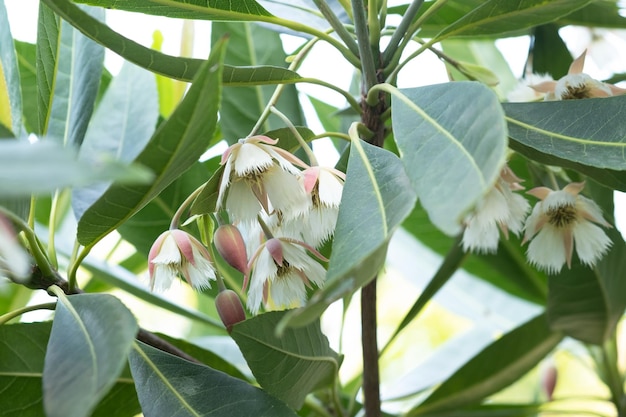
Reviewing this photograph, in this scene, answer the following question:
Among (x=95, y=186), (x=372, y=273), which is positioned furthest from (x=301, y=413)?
(x=372, y=273)

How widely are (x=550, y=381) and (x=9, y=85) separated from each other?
41.0 inches

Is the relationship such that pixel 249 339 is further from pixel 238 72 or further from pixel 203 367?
pixel 238 72

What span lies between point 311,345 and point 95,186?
0.40 metres

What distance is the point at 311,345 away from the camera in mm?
739

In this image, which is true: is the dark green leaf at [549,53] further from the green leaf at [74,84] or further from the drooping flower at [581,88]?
the green leaf at [74,84]

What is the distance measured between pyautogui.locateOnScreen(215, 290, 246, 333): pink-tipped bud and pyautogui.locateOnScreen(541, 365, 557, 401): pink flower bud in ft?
2.71

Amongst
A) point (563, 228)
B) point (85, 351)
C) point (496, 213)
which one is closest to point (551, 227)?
point (563, 228)

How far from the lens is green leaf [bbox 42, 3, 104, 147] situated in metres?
0.89

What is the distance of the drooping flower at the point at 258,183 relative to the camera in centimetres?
68

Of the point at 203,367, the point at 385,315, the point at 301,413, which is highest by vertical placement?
the point at 203,367

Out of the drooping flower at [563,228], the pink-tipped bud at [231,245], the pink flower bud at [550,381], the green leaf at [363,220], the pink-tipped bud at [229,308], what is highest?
the green leaf at [363,220]

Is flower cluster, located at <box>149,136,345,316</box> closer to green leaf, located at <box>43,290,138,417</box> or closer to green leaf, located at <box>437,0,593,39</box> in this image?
green leaf, located at <box>43,290,138,417</box>

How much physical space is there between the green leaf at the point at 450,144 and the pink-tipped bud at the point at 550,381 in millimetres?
876

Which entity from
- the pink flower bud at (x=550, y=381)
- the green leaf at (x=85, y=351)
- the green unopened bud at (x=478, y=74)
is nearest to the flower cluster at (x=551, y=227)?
the green unopened bud at (x=478, y=74)
